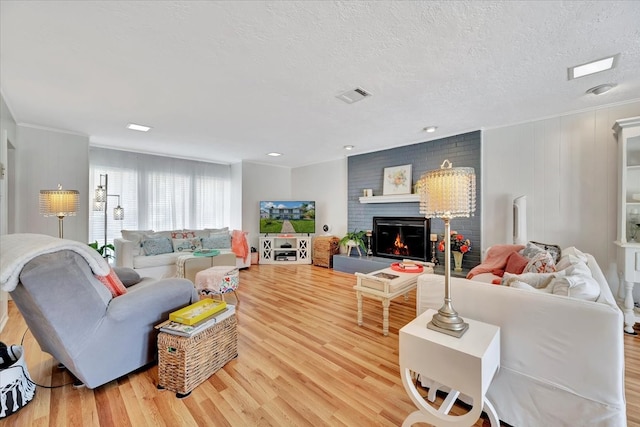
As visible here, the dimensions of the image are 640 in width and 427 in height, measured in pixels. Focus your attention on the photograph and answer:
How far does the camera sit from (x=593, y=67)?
2.07 metres

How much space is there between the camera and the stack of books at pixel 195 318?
5.56 ft

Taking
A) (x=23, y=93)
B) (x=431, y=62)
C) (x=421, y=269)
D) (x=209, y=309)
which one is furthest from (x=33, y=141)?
(x=421, y=269)

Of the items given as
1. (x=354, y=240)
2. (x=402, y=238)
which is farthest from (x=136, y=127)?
(x=402, y=238)

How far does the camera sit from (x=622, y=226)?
258 cm

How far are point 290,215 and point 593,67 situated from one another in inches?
193

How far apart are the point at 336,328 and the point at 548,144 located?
11.0 ft

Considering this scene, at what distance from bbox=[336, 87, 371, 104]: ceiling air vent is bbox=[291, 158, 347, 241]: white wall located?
116 inches

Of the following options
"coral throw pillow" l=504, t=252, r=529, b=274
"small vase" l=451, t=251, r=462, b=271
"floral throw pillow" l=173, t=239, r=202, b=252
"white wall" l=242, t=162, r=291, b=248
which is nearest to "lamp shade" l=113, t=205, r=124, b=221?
"floral throw pillow" l=173, t=239, r=202, b=252

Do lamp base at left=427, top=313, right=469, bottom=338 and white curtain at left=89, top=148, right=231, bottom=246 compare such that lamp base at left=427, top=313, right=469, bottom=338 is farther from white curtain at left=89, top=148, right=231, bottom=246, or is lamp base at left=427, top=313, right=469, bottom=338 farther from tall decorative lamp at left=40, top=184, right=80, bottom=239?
white curtain at left=89, top=148, right=231, bottom=246

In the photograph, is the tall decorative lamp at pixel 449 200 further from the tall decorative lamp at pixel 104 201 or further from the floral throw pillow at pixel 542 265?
the tall decorative lamp at pixel 104 201

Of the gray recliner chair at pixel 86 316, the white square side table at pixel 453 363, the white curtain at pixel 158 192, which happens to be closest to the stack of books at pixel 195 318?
the gray recliner chair at pixel 86 316

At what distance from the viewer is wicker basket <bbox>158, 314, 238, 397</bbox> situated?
1644mm

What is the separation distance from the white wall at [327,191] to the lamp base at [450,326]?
4228 mm

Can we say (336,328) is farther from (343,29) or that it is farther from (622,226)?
(622,226)
